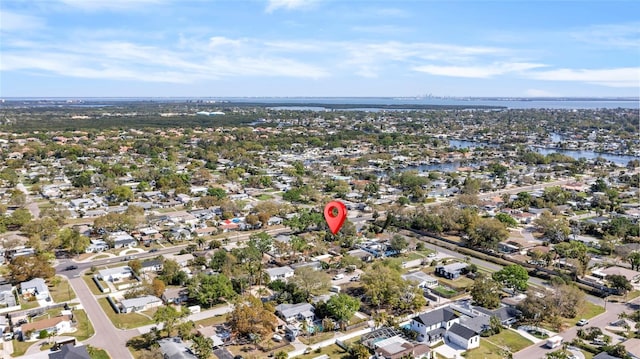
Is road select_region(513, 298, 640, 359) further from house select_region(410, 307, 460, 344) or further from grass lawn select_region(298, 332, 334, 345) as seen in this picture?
grass lawn select_region(298, 332, 334, 345)

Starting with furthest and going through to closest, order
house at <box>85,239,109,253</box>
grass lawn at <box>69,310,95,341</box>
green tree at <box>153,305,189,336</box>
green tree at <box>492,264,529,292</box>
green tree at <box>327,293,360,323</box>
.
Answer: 1. house at <box>85,239,109,253</box>
2. green tree at <box>492,264,529,292</box>
3. green tree at <box>327,293,360,323</box>
4. grass lawn at <box>69,310,95,341</box>
5. green tree at <box>153,305,189,336</box>

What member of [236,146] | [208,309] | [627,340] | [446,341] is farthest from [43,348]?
[236,146]

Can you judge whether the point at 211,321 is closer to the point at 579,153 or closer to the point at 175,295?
the point at 175,295

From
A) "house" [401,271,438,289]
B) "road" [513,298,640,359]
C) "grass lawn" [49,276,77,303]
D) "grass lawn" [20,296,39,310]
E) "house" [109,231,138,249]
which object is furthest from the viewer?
"house" [109,231,138,249]

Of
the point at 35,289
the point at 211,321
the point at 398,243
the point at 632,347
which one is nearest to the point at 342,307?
the point at 211,321

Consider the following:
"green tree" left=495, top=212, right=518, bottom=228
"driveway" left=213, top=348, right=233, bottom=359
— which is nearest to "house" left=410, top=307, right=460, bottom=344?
"driveway" left=213, top=348, right=233, bottom=359

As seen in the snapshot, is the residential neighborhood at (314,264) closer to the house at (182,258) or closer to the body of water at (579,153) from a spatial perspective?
the house at (182,258)

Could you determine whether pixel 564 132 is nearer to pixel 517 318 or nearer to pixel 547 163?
pixel 547 163

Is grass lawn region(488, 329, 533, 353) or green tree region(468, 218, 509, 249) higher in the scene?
green tree region(468, 218, 509, 249)
